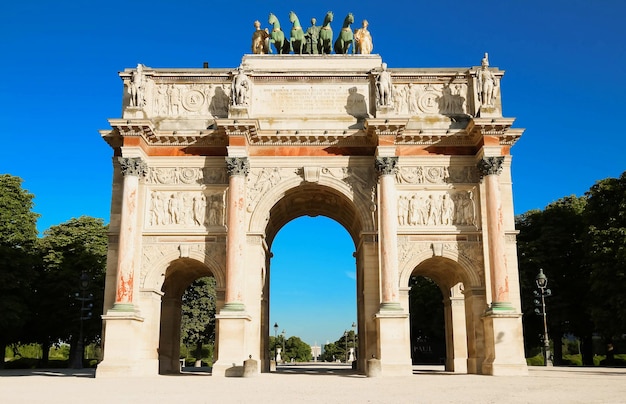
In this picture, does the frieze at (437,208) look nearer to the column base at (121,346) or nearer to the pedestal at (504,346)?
the pedestal at (504,346)

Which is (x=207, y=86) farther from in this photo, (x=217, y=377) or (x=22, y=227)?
(x=22, y=227)

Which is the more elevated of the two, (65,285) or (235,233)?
(235,233)

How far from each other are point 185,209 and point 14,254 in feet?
53.2

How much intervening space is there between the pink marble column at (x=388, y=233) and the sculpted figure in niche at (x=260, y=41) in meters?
8.51

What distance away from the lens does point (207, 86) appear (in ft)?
96.9

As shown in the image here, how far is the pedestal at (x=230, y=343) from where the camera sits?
82.4 feet

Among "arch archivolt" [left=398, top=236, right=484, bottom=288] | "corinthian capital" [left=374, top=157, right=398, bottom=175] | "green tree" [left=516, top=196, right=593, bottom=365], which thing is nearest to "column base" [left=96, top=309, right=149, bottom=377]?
"arch archivolt" [left=398, top=236, right=484, bottom=288]

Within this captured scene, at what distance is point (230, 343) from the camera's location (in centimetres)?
2548

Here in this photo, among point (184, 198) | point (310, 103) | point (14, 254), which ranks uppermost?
point (310, 103)

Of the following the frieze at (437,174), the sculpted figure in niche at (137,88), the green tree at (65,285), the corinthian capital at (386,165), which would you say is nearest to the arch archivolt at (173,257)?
the sculpted figure in niche at (137,88)

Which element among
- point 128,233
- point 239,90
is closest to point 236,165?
point 239,90

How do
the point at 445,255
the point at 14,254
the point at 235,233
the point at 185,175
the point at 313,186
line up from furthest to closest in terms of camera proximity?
1. the point at 14,254
2. the point at 313,186
3. the point at 185,175
4. the point at 445,255
5. the point at 235,233

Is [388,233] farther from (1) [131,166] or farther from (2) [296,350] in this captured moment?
(2) [296,350]

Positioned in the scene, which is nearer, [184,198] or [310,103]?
[184,198]
